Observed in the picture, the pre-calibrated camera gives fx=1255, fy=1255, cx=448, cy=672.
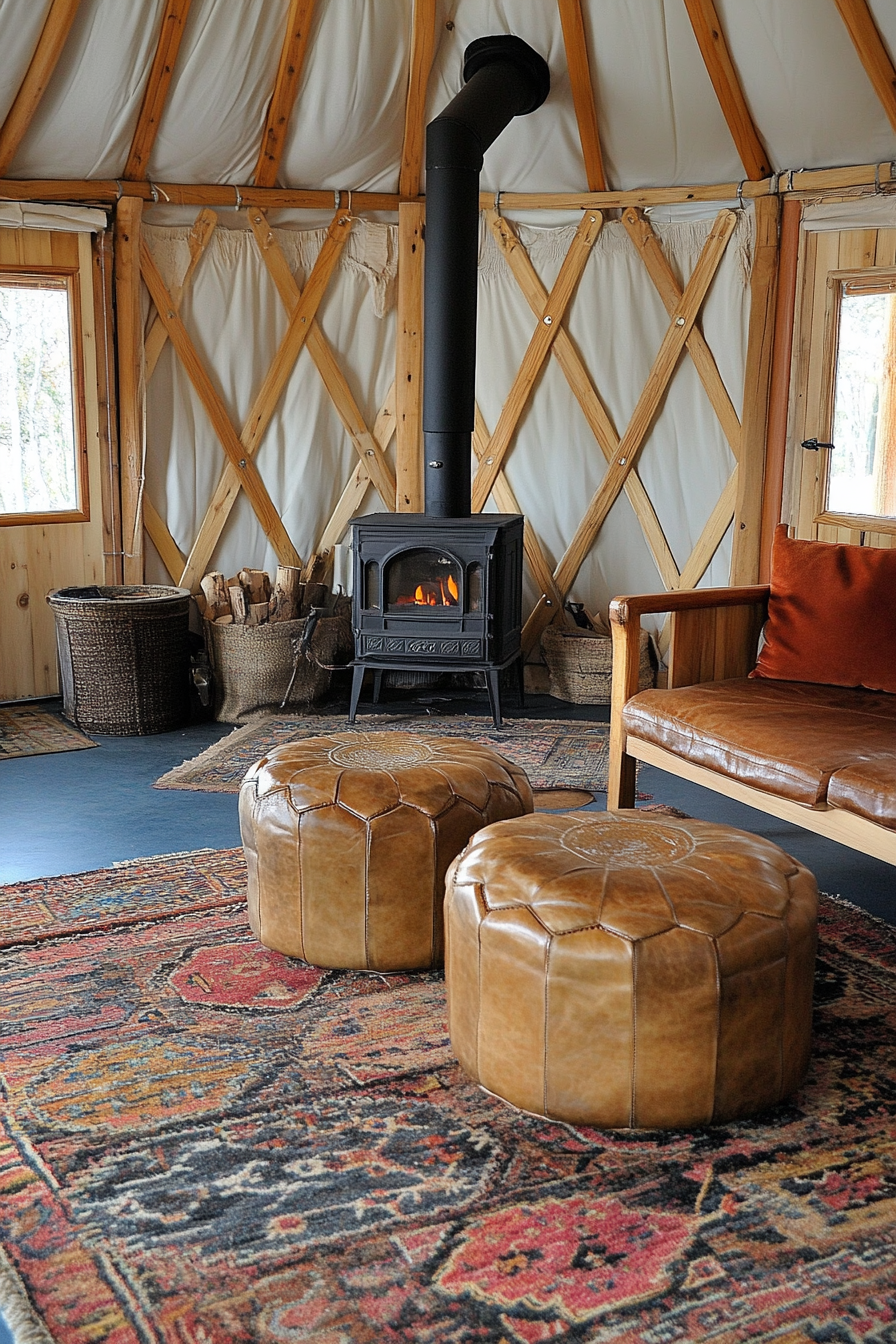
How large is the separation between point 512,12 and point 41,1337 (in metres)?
4.66

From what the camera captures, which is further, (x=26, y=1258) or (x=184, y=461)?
(x=184, y=461)

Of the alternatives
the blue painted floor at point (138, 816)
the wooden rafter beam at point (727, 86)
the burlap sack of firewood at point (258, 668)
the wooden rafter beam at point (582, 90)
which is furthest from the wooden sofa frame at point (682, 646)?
the wooden rafter beam at point (582, 90)

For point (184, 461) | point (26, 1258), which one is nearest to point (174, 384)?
point (184, 461)

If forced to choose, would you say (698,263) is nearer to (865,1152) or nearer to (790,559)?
(790,559)

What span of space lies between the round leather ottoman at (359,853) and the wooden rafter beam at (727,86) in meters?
3.21

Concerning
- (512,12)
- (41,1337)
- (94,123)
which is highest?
(512,12)

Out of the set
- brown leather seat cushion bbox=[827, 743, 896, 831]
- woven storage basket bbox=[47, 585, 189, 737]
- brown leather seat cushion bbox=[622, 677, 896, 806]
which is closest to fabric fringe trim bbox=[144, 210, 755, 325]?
woven storage basket bbox=[47, 585, 189, 737]

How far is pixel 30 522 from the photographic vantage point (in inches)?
195

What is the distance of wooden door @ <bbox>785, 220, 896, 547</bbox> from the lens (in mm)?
4629

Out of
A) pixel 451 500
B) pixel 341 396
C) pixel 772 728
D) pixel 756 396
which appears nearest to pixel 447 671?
pixel 451 500

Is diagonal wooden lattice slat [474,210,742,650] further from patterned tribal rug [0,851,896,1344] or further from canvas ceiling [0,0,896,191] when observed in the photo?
patterned tribal rug [0,851,896,1344]

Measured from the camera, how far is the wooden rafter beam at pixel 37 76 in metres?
4.22

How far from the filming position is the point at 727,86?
15.2 feet

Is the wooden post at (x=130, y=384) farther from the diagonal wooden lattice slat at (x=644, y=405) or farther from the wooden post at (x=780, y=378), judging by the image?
the wooden post at (x=780, y=378)
